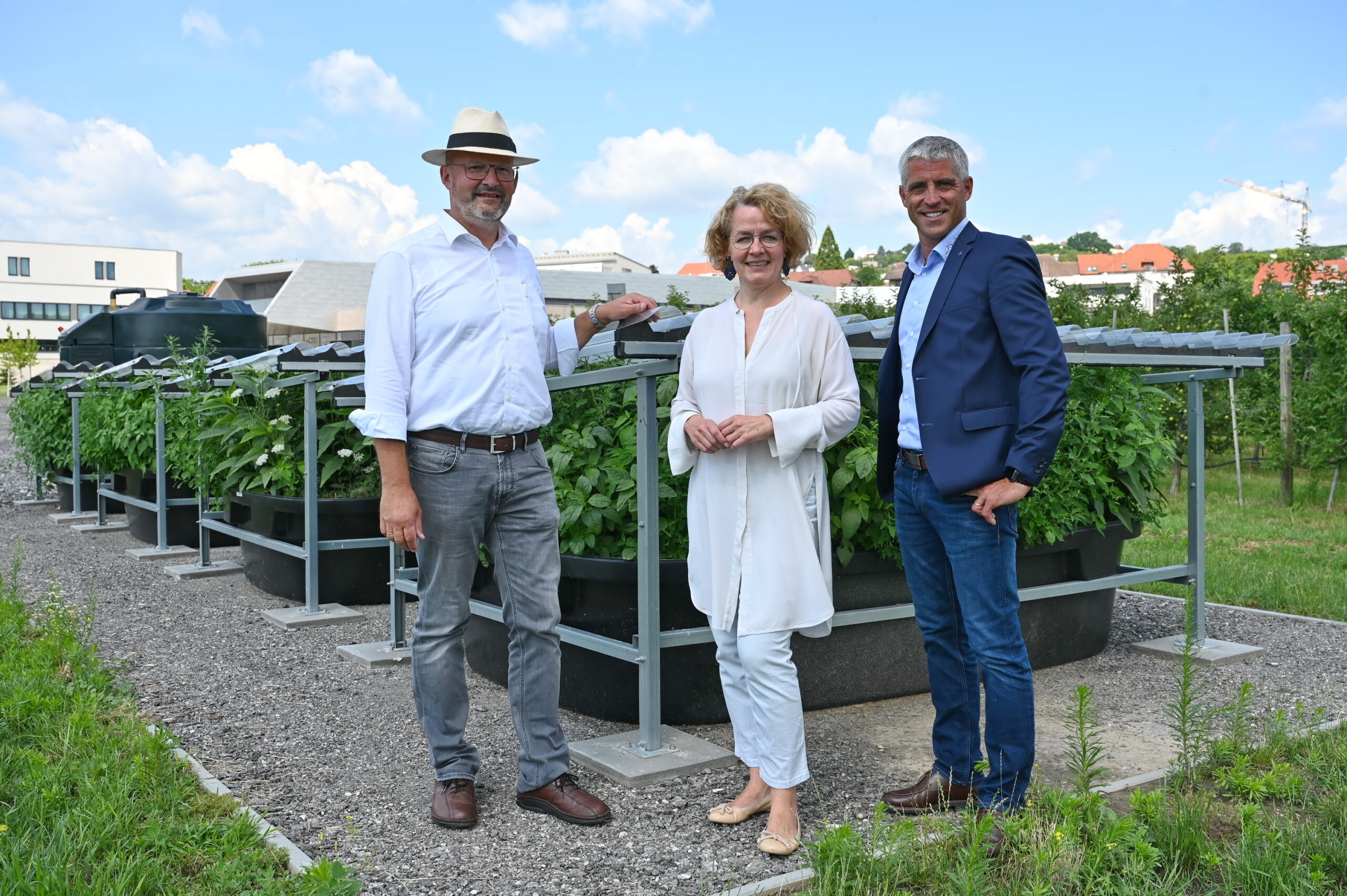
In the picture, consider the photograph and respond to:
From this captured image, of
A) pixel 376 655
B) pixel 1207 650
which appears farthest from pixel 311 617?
pixel 1207 650

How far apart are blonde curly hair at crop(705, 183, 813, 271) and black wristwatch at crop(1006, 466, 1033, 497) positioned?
90cm

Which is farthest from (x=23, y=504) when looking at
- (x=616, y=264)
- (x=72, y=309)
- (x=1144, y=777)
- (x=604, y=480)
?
(x=616, y=264)

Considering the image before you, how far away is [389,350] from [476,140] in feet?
2.32

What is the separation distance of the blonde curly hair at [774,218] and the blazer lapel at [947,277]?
41 cm

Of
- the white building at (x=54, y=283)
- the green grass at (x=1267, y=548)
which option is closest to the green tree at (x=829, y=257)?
the white building at (x=54, y=283)

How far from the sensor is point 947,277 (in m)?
3.14

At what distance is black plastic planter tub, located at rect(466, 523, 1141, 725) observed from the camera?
172 inches

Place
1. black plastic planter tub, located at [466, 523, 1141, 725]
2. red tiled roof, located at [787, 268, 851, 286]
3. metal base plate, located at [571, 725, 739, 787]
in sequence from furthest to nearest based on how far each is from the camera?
red tiled roof, located at [787, 268, 851, 286] < black plastic planter tub, located at [466, 523, 1141, 725] < metal base plate, located at [571, 725, 739, 787]

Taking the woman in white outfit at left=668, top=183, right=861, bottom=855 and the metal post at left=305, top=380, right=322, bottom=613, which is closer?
the woman in white outfit at left=668, top=183, right=861, bottom=855

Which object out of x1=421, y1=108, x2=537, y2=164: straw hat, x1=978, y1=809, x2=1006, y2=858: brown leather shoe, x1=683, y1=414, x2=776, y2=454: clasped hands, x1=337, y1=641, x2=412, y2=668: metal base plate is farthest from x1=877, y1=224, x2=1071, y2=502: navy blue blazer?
x1=337, y1=641, x2=412, y2=668: metal base plate

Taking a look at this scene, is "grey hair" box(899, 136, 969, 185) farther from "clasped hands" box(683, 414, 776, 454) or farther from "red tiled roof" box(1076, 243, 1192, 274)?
"red tiled roof" box(1076, 243, 1192, 274)

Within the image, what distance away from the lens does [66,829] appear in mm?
3133

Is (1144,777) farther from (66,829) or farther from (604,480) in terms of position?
(66,829)

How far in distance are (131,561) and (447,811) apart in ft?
21.2
